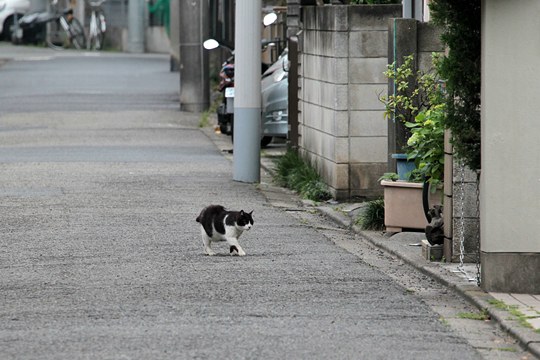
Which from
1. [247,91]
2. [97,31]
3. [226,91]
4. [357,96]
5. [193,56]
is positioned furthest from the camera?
[97,31]

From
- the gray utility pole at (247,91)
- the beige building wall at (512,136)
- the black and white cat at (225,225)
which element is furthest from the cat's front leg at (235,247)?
the gray utility pole at (247,91)

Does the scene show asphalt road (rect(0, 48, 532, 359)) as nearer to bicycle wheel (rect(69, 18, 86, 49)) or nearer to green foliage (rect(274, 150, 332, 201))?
green foliage (rect(274, 150, 332, 201))

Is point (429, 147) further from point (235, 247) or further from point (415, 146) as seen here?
point (235, 247)

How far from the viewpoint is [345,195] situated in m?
15.0

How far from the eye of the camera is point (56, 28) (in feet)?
174

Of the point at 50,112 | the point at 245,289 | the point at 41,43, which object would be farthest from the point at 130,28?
the point at 245,289

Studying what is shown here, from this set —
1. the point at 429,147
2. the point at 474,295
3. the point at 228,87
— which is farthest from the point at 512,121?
the point at 228,87

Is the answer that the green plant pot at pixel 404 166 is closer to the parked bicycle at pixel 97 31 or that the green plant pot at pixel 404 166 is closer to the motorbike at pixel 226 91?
the motorbike at pixel 226 91

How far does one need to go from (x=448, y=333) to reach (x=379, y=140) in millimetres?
6815

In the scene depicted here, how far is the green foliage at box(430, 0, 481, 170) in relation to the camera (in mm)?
9438

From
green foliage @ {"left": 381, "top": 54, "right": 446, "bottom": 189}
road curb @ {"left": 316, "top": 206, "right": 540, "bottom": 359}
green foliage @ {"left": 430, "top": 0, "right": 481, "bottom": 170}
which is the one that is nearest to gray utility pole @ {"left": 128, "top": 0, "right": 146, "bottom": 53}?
green foliage @ {"left": 381, "top": 54, "right": 446, "bottom": 189}

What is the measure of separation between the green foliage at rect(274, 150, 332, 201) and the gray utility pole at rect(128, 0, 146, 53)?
31.3 meters

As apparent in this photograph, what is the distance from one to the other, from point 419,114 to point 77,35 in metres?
40.6

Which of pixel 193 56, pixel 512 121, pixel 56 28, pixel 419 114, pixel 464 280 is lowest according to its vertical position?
pixel 464 280
